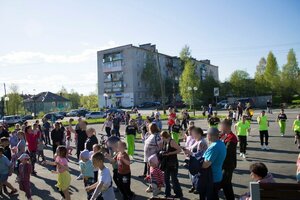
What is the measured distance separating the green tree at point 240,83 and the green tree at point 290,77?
23.5 feet

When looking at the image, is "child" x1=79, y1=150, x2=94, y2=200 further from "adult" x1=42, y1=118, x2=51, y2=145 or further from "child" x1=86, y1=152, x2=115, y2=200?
"adult" x1=42, y1=118, x2=51, y2=145

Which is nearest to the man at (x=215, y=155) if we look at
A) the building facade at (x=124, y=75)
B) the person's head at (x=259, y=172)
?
the person's head at (x=259, y=172)

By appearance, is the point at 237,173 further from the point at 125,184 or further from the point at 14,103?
the point at 14,103

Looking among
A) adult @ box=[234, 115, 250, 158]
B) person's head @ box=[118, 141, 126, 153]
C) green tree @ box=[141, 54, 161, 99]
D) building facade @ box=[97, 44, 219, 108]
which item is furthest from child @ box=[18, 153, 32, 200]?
green tree @ box=[141, 54, 161, 99]

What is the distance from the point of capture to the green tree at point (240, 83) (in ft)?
213

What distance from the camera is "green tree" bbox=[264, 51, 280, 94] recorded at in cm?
6299

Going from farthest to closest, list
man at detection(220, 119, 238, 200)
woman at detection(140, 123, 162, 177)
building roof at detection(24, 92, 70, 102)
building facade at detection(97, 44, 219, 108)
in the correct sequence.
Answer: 1. building roof at detection(24, 92, 70, 102)
2. building facade at detection(97, 44, 219, 108)
3. woman at detection(140, 123, 162, 177)
4. man at detection(220, 119, 238, 200)

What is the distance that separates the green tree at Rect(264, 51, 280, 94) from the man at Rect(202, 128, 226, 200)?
6132 cm

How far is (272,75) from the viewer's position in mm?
70562

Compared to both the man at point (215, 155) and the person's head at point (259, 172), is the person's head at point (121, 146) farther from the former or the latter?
the person's head at point (259, 172)

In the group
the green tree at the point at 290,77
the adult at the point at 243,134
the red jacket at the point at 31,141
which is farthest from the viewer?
the green tree at the point at 290,77

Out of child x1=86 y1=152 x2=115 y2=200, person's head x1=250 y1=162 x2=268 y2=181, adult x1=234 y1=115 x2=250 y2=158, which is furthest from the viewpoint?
adult x1=234 y1=115 x2=250 y2=158

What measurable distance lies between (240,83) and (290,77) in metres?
10.2

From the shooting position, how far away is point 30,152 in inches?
476
